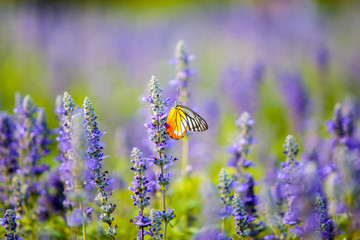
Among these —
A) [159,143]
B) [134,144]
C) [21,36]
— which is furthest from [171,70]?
[159,143]

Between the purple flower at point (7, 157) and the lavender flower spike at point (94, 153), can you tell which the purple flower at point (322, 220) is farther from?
the purple flower at point (7, 157)

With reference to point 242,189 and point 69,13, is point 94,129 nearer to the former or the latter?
point 242,189

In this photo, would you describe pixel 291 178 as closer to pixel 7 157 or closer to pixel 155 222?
pixel 155 222

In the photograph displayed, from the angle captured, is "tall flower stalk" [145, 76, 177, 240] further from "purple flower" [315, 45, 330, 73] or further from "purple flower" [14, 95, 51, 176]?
"purple flower" [315, 45, 330, 73]

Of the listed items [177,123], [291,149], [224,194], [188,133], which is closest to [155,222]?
[224,194]

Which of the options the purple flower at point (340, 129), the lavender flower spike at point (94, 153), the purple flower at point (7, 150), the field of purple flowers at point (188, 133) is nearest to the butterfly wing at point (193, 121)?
the field of purple flowers at point (188, 133)

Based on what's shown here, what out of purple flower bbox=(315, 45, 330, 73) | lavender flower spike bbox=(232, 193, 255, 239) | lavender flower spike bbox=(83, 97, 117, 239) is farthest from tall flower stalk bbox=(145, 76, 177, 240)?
purple flower bbox=(315, 45, 330, 73)
